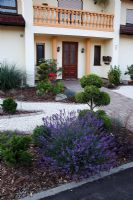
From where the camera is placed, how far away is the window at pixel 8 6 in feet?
49.6

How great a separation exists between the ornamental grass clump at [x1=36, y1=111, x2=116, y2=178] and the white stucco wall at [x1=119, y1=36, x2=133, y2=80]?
574 inches

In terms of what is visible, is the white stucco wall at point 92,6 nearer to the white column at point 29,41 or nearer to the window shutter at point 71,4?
the window shutter at point 71,4

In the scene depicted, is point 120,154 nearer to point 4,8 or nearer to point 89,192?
point 89,192

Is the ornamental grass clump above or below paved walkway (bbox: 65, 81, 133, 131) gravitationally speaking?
above

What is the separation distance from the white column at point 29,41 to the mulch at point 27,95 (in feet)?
4.76

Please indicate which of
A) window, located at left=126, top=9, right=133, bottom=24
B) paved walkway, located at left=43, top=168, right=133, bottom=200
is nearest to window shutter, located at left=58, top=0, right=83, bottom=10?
window, located at left=126, top=9, right=133, bottom=24

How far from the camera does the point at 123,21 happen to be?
18516mm

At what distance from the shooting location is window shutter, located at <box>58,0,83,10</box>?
56.0 feet

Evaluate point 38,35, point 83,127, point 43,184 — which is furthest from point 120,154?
point 38,35

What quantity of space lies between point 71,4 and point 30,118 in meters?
11.7

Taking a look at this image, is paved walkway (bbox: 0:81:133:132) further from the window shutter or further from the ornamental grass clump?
the window shutter

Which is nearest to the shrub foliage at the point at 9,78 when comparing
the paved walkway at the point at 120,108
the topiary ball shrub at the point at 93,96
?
the paved walkway at the point at 120,108

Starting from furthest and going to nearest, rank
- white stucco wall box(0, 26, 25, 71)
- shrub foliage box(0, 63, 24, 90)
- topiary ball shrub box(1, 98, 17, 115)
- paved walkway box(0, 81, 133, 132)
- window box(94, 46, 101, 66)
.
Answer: window box(94, 46, 101, 66), white stucco wall box(0, 26, 25, 71), shrub foliage box(0, 63, 24, 90), topiary ball shrub box(1, 98, 17, 115), paved walkway box(0, 81, 133, 132)

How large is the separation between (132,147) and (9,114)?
15.3ft
